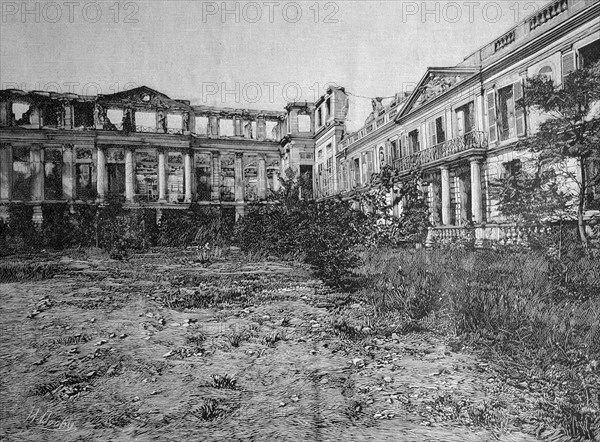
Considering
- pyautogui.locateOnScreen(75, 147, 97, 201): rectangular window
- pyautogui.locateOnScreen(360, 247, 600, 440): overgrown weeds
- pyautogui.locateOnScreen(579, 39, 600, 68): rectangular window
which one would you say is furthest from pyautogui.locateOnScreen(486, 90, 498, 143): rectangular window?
pyautogui.locateOnScreen(75, 147, 97, 201): rectangular window

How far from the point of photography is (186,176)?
28.5 metres

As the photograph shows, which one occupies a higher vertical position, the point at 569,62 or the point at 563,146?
the point at 569,62

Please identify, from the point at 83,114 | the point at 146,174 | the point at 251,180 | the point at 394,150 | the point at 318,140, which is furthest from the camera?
the point at 251,180

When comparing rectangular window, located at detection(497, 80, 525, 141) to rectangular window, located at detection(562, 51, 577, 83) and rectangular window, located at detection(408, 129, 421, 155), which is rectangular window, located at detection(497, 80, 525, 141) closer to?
rectangular window, located at detection(562, 51, 577, 83)

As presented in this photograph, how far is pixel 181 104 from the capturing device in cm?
2777

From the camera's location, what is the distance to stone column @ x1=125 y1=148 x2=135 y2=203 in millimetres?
26236

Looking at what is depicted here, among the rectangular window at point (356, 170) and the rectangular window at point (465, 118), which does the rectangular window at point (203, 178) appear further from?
the rectangular window at point (465, 118)

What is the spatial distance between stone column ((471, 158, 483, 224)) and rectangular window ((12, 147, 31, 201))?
1955 centimetres

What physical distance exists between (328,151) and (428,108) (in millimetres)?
5877

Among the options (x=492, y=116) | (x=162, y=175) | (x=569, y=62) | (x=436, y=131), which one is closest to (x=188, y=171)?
(x=162, y=175)

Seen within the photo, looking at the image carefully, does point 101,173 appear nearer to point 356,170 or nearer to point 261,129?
point 261,129

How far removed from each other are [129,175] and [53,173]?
4556 mm

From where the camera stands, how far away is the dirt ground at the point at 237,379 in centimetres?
214

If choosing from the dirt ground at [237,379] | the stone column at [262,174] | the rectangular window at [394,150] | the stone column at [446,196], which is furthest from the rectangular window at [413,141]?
the stone column at [262,174]
